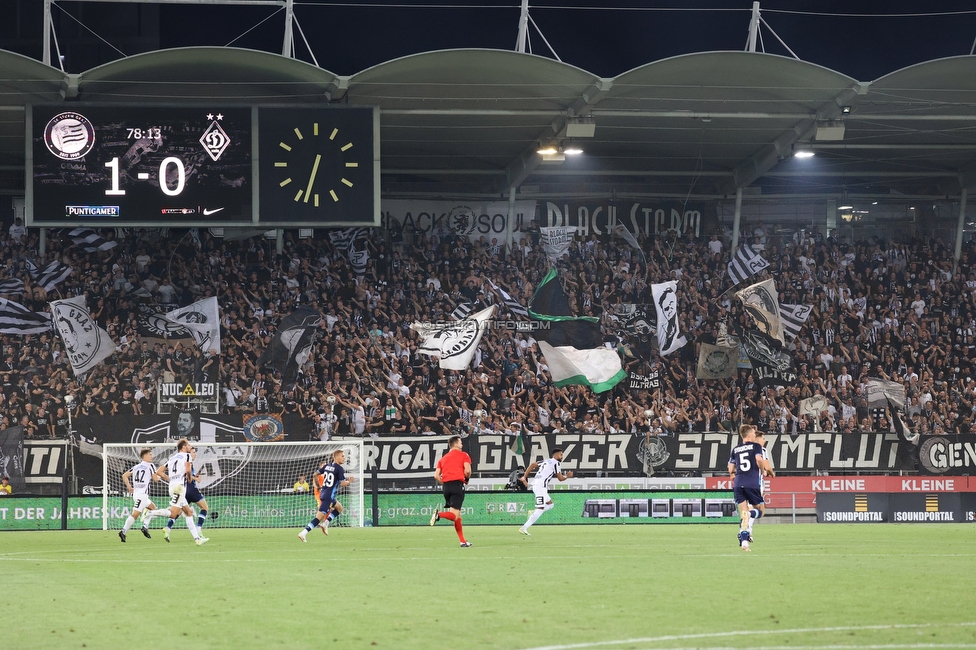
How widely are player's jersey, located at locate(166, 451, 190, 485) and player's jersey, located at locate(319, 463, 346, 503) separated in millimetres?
2767

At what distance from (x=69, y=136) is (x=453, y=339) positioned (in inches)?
542

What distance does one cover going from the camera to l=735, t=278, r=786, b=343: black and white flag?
39.6 metres

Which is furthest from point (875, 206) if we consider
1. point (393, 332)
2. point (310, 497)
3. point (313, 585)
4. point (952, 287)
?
point (313, 585)

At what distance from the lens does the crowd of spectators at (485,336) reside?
34656 mm

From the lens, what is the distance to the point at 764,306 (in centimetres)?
4003

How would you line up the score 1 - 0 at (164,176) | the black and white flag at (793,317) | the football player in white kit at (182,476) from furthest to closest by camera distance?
the black and white flag at (793,317)
the score 1 - 0 at (164,176)
the football player in white kit at (182,476)

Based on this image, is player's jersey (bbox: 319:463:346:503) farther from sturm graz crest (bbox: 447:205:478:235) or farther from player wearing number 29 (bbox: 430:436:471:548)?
sturm graz crest (bbox: 447:205:478:235)

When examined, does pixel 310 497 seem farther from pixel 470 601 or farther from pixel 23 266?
pixel 470 601

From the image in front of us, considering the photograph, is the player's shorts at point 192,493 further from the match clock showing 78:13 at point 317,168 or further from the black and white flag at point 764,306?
the black and white flag at point 764,306

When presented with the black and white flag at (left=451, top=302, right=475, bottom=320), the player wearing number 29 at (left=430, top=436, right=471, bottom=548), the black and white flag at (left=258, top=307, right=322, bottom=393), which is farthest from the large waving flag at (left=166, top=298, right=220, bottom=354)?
the player wearing number 29 at (left=430, top=436, right=471, bottom=548)

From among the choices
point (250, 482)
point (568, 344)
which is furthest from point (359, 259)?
point (250, 482)

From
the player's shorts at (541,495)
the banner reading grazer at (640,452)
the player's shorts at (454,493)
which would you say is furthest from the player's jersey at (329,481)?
the banner reading grazer at (640,452)

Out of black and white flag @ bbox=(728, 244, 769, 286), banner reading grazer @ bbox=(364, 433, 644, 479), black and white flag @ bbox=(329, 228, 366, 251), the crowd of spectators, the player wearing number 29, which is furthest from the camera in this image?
black and white flag @ bbox=(728, 244, 769, 286)

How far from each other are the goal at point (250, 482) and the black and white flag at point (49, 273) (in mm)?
8351
